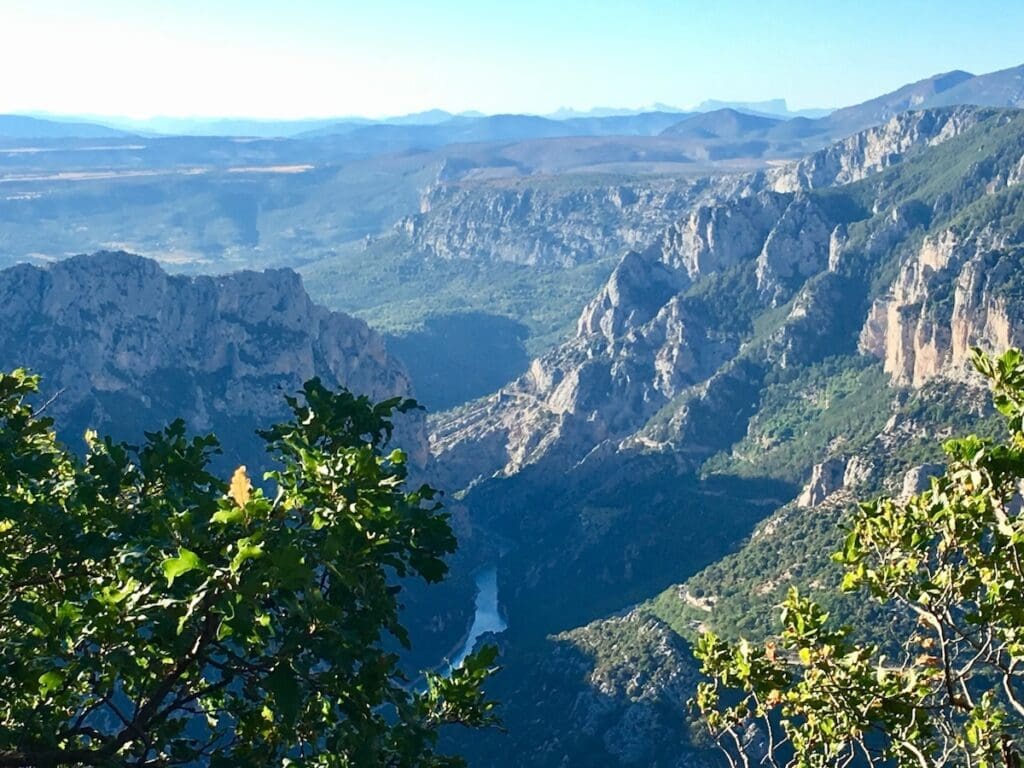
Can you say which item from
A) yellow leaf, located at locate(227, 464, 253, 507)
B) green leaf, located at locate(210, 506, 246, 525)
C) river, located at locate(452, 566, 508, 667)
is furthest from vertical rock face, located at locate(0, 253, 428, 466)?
green leaf, located at locate(210, 506, 246, 525)

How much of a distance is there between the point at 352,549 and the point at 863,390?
184796 millimetres

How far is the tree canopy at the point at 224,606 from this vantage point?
478 inches

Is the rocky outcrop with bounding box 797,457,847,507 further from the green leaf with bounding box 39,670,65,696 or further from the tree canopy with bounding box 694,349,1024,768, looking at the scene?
the green leaf with bounding box 39,670,65,696

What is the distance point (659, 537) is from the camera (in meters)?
170

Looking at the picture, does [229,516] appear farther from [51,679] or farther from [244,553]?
[51,679]

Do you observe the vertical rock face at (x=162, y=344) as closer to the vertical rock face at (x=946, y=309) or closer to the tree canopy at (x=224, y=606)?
the vertical rock face at (x=946, y=309)

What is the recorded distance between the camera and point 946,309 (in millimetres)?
168250

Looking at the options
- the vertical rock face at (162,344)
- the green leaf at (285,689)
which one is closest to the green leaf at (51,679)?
the green leaf at (285,689)

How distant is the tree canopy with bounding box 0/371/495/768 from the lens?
12.1m

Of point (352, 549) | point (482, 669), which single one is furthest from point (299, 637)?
point (482, 669)

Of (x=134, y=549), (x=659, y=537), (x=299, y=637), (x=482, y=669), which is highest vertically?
(x=134, y=549)

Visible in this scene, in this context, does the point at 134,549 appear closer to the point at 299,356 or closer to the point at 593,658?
the point at 593,658

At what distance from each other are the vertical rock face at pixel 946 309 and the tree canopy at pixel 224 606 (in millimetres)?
135541

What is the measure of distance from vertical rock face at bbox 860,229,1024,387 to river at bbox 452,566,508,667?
3229 inches
